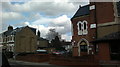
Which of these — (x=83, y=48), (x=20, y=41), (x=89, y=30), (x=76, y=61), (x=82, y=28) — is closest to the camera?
(x=76, y=61)

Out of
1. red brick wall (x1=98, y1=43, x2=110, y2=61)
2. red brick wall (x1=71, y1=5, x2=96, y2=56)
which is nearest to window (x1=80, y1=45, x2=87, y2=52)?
red brick wall (x1=71, y1=5, x2=96, y2=56)

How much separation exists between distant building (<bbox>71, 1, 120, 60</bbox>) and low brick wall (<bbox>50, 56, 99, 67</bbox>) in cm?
219

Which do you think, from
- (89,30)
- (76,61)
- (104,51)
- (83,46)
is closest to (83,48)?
(83,46)

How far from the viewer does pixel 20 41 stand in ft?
164

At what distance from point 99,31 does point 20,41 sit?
109ft

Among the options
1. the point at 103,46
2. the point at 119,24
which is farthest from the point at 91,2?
the point at 103,46

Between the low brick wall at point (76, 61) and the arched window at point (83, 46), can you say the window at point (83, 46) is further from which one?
the low brick wall at point (76, 61)

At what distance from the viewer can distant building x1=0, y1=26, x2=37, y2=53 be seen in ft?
160

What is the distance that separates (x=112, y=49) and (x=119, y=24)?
14.2 feet

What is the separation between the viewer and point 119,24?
20.1m

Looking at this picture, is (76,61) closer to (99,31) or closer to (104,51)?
(104,51)

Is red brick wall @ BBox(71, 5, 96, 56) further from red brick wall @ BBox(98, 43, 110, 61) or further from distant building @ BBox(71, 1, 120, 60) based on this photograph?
red brick wall @ BBox(98, 43, 110, 61)

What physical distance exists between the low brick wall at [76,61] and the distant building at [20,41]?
29049 millimetres

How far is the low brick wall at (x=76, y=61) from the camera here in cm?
1683
